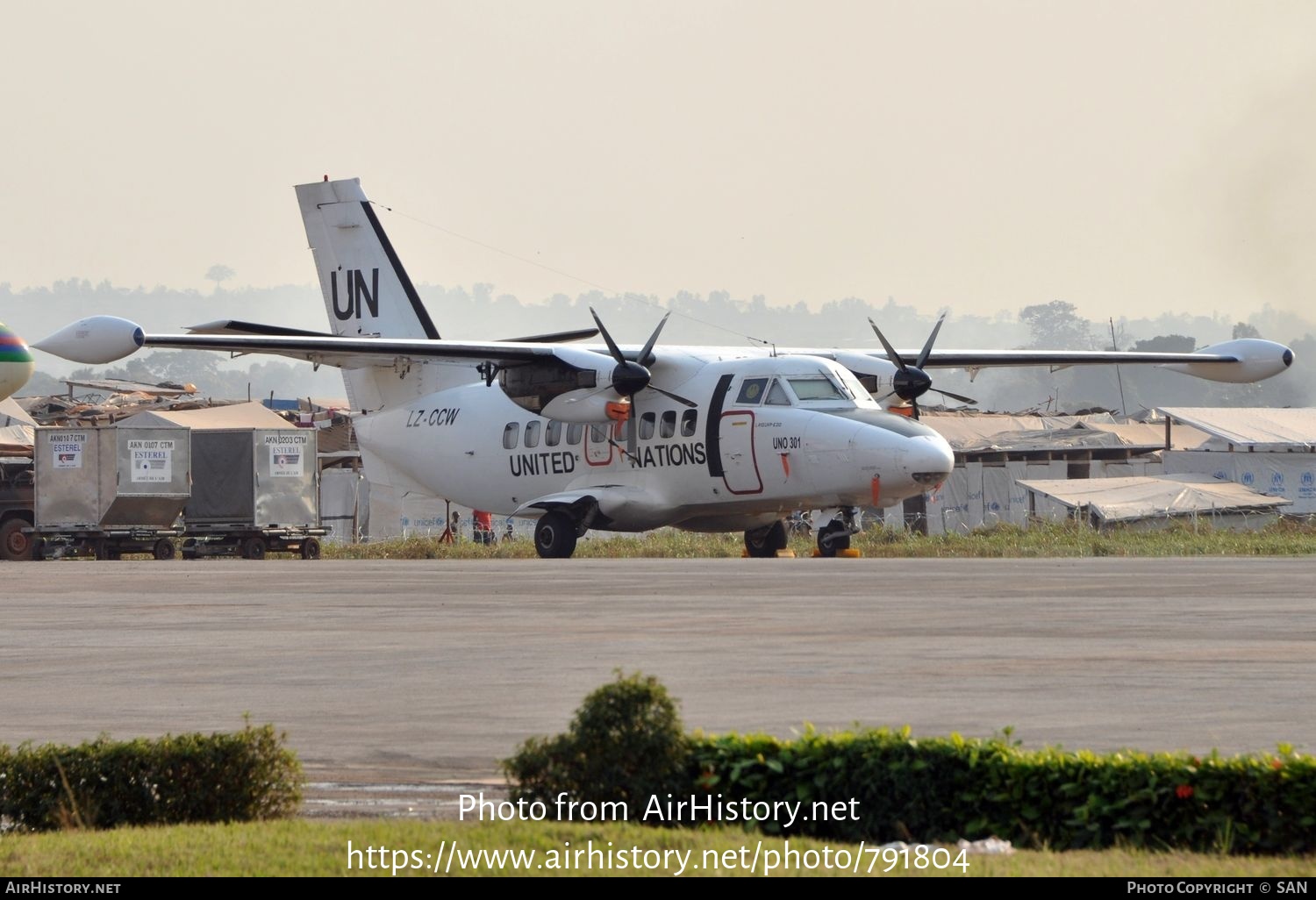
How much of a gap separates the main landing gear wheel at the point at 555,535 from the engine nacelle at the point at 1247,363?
12.8 metres

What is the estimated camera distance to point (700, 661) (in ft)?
38.6

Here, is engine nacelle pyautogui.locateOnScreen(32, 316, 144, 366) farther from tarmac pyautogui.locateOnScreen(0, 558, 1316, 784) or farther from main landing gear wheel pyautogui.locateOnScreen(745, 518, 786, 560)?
main landing gear wheel pyautogui.locateOnScreen(745, 518, 786, 560)

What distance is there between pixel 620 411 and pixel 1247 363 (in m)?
13.6

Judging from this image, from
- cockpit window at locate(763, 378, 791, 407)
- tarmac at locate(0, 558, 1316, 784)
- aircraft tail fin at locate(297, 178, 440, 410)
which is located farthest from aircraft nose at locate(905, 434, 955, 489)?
aircraft tail fin at locate(297, 178, 440, 410)

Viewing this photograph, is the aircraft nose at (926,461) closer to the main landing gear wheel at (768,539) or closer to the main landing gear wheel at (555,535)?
the main landing gear wheel at (768,539)

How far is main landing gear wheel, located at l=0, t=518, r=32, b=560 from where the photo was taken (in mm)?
37719

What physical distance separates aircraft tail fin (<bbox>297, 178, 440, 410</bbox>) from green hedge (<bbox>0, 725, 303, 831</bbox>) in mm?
29231

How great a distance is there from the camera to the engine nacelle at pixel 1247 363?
34250 mm

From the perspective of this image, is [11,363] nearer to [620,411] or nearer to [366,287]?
[366,287]

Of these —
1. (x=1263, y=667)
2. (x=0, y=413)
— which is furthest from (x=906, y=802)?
(x=0, y=413)

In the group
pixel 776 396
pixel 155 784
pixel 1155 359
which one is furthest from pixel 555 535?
pixel 155 784

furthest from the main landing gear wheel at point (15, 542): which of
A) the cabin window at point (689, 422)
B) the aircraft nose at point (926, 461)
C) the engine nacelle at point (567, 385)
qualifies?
the aircraft nose at point (926, 461)

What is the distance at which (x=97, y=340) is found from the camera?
2923 centimetres

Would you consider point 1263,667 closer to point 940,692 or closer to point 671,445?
point 940,692
